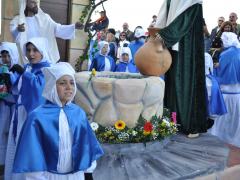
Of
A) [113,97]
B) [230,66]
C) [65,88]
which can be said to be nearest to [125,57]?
[230,66]

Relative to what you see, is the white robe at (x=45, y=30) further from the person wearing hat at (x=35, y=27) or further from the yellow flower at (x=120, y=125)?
the yellow flower at (x=120, y=125)

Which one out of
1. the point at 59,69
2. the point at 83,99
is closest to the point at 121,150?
the point at 83,99

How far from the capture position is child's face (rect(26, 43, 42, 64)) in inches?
156

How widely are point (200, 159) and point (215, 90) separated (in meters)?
2.09

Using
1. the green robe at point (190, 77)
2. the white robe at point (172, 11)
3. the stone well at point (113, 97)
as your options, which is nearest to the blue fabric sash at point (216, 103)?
the green robe at point (190, 77)

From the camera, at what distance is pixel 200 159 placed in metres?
4.59

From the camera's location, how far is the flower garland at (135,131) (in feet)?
14.7

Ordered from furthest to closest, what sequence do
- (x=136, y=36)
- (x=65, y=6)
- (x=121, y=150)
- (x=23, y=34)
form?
1. (x=136, y=36)
2. (x=65, y=6)
3. (x=23, y=34)
4. (x=121, y=150)

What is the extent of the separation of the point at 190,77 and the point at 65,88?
9.76 feet

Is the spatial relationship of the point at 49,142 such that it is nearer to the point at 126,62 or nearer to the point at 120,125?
the point at 120,125

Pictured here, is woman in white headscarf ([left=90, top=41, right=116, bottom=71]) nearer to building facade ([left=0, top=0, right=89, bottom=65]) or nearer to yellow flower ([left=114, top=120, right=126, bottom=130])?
building facade ([left=0, top=0, right=89, bottom=65])

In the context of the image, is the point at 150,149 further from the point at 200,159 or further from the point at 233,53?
the point at 233,53

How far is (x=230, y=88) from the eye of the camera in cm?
702

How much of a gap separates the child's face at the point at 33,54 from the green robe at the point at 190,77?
2194mm
